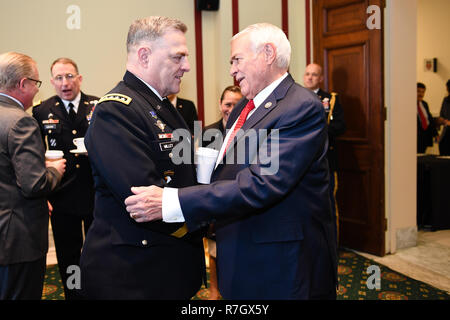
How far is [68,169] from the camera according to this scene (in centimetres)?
302

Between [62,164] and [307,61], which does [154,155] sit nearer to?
[62,164]

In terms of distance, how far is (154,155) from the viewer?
1502 mm

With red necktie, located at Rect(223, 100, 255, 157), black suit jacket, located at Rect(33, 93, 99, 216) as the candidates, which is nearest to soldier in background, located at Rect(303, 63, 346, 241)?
black suit jacket, located at Rect(33, 93, 99, 216)

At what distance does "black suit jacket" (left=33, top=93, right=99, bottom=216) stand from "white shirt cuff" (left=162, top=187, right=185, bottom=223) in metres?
1.68

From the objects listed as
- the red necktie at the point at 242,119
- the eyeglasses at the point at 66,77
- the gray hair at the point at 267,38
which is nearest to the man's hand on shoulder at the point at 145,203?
the red necktie at the point at 242,119

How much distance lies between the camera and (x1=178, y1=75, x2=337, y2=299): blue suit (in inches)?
56.3

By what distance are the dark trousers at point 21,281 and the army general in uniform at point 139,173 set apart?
62cm

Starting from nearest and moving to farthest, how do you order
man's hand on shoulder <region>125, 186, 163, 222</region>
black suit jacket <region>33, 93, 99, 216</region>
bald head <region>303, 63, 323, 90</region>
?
man's hand on shoulder <region>125, 186, 163, 222</region> < black suit jacket <region>33, 93, 99, 216</region> < bald head <region>303, 63, 323, 90</region>

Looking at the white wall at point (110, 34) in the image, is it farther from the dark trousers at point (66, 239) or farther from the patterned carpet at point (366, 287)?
the patterned carpet at point (366, 287)

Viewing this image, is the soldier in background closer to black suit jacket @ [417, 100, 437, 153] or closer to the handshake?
black suit jacket @ [417, 100, 437, 153]

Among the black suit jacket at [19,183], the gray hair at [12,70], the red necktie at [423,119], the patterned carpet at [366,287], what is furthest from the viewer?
the red necktie at [423,119]

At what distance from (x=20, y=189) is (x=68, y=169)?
1.01 meters

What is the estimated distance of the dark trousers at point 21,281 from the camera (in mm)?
1979

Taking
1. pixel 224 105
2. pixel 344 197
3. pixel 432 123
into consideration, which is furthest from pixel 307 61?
pixel 432 123
